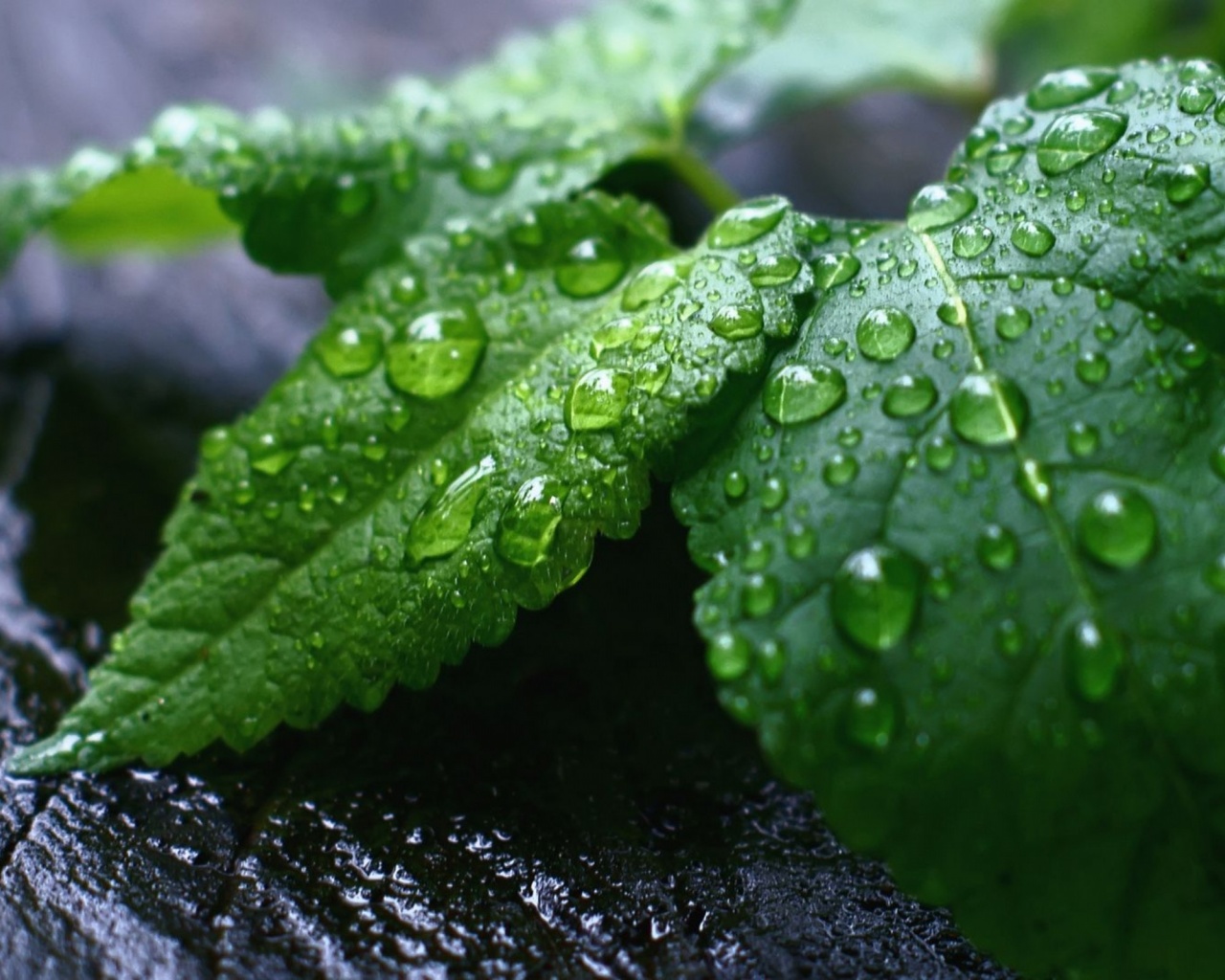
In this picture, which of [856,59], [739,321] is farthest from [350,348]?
[856,59]

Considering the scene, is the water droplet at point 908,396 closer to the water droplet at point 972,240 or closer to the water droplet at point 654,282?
the water droplet at point 972,240

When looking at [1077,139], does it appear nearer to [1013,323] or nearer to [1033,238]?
[1033,238]

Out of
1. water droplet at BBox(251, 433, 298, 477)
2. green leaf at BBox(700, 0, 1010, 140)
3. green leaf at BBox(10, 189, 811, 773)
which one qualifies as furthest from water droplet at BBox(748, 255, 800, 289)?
green leaf at BBox(700, 0, 1010, 140)

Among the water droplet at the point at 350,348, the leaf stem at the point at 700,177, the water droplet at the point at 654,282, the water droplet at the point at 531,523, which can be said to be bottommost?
the water droplet at the point at 531,523

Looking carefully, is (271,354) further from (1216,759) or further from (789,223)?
(1216,759)

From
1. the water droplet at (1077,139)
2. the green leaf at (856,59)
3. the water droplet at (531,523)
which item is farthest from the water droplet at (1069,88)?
the green leaf at (856,59)

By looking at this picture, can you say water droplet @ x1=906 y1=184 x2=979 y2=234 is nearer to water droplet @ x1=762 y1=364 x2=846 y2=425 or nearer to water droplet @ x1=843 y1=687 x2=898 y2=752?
water droplet @ x1=762 y1=364 x2=846 y2=425
